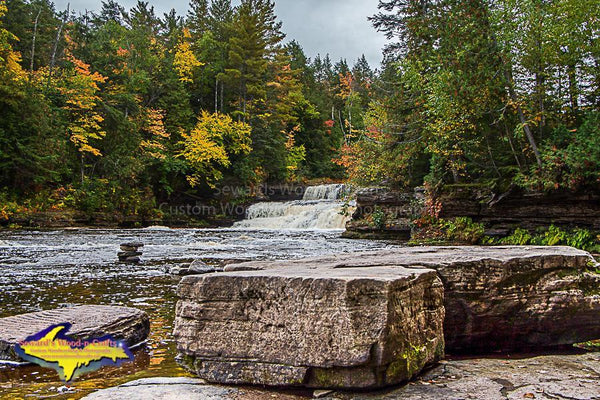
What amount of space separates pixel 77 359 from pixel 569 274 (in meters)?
4.08

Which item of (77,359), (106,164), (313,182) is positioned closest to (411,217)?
(77,359)

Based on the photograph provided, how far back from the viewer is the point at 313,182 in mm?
42625

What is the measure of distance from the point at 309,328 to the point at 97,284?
5.81 metres

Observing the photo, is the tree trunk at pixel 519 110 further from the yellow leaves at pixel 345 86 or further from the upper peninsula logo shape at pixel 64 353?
the yellow leaves at pixel 345 86

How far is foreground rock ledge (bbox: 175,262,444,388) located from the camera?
2.42 m

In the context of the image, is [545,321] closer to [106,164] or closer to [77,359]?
[77,359]

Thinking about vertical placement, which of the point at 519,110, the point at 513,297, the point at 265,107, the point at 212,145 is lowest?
the point at 513,297

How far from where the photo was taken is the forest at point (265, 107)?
1165 centimetres

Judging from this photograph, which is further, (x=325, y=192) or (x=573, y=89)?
(x=325, y=192)

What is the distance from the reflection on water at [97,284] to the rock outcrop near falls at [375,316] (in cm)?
102

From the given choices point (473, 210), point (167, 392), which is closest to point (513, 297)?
point (167, 392)

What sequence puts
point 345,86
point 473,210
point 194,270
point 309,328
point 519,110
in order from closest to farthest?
point 309,328 → point 194,270 → point 519,110 → point 473,210 → point 345,86

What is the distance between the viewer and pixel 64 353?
3.64 m

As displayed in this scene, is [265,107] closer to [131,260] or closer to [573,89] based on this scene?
[573,89]
